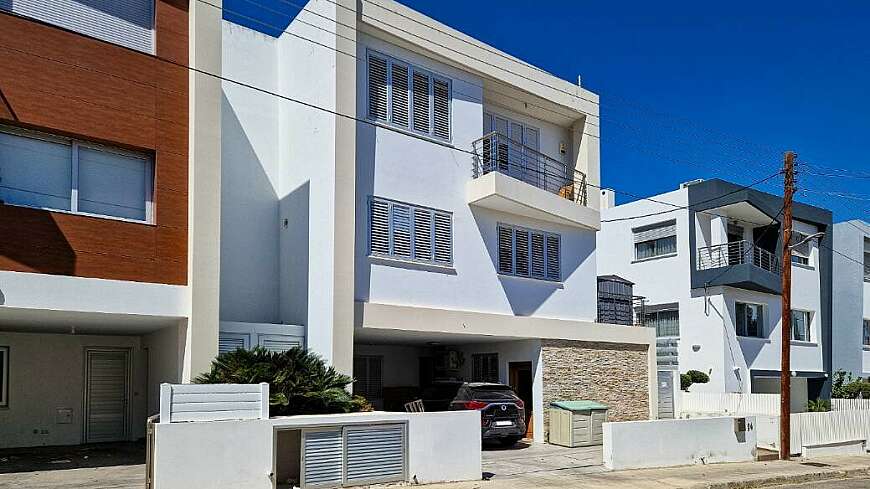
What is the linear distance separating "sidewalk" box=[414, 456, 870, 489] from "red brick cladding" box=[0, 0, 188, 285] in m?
6.75

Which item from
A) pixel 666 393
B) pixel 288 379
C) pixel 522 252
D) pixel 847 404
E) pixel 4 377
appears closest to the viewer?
pixel 288 379

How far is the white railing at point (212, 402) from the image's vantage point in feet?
39.2

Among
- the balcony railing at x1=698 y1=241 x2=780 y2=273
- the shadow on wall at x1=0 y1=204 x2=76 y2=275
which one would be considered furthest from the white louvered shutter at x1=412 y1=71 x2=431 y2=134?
the balcony railing at x1=698 y1=241 x2=780 y2=273

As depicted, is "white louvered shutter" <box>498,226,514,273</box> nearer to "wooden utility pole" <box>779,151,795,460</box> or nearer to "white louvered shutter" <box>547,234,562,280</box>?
"white louvered shutter" <box>547,234,562,280</box>

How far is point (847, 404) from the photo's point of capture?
32094mm

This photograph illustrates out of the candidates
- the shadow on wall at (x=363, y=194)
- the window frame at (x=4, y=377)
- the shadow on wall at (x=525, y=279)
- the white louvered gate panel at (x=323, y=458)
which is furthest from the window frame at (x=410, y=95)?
the window frame at (x=4, y=377)

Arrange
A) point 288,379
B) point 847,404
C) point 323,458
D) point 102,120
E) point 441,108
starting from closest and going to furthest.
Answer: point 323,458 → point 288,379 → point 102,120 → point 441,108 → point 847,404

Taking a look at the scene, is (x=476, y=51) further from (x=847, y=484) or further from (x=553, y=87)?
(x=847, y=484)

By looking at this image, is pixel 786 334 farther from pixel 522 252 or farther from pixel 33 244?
pixel 33 244

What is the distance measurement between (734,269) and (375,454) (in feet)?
76.3

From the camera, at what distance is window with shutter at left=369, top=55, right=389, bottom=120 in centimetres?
1966

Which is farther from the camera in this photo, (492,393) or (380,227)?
(492,393)

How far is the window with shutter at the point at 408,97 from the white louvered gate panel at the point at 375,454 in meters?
8.46

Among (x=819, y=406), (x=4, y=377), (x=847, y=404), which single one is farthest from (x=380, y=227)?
(x=847, y=404)
